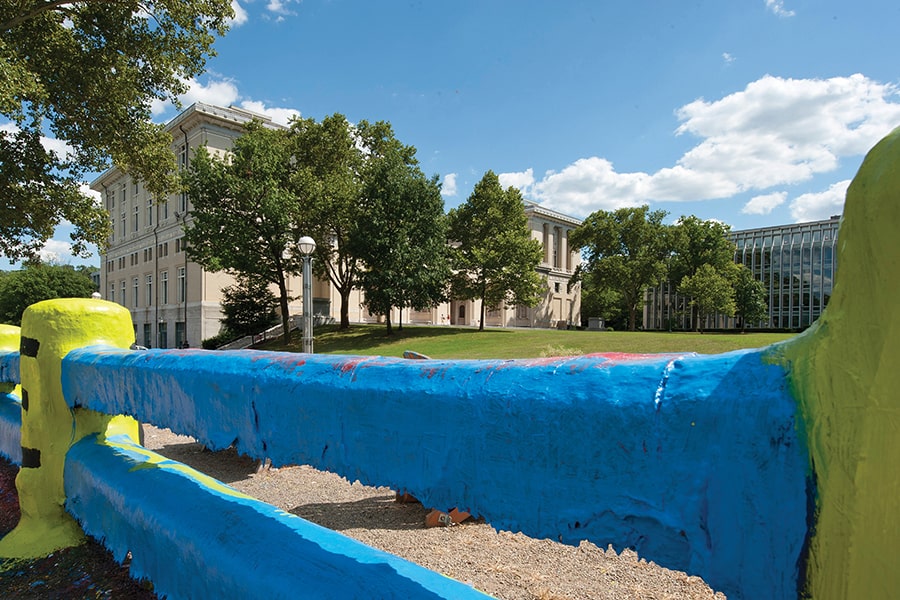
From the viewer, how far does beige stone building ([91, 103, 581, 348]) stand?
4156cm

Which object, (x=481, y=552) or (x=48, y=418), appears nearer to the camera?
(x=48, y=418)

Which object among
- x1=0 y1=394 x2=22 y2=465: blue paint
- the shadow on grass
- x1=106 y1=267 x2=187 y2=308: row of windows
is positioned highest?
x1=106 y1=267 x2=187 y2=308: row of windows

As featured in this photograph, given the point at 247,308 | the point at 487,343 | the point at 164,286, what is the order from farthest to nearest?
the point at 164,286 → the point at 247,308 → the point at 487,343

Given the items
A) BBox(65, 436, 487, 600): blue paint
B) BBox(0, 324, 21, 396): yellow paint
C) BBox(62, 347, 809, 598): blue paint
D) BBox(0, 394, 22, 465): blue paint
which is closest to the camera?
BBox(62, 347, 809, 598): blue paint

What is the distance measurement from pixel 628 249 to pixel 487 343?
31.2 metres

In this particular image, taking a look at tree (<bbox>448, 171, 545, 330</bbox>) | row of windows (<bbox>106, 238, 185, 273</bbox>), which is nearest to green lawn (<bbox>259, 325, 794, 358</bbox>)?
tree (<bbox>448, 171, 545, 330</bbox>)

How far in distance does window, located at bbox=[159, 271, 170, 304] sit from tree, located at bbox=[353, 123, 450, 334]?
26.1 metres

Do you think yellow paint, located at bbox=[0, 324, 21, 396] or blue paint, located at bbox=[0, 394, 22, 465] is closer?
blue paint, located at bbox=[0, 394, 22, 465]

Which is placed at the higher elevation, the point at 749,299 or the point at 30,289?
the point at 30,289

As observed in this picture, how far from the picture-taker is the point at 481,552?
3.99 meters

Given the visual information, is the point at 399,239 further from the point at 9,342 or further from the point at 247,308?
the point at 9,342

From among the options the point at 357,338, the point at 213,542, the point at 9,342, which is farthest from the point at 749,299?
the point at 213,542

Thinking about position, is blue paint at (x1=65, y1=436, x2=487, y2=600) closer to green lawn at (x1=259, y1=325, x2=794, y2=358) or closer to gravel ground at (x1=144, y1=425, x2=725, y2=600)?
gravel ground at (x1=144, y1=425, x2=725, y2=600)

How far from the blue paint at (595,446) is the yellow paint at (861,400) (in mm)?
42
